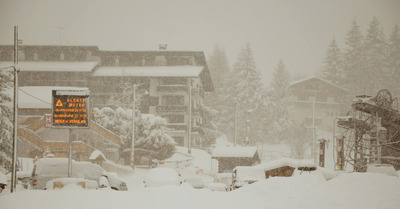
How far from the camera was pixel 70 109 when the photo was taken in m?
18.0

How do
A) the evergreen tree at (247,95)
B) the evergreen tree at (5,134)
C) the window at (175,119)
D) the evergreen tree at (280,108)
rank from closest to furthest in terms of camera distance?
the evergreen tree at (5,134), the window at (175,119), the evergreen tree at (247,95), the evergreen tree at (280,108)

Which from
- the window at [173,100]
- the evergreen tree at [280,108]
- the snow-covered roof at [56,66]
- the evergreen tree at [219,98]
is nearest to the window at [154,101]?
the window at [173,100]

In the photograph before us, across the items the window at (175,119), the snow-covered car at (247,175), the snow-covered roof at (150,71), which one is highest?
the snow-covered roof at (150,71)

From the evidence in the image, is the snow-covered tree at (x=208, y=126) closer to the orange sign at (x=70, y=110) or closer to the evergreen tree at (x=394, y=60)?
the evergreen tree at (x=394, y=60)

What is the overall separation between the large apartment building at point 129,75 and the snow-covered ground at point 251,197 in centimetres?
3947

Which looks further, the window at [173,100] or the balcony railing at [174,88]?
the window at [173,100]

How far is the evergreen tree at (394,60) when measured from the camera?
157 feet

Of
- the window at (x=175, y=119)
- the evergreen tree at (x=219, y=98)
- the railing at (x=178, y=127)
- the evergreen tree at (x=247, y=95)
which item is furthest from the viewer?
the evergreen tree at (x=219, y=98)

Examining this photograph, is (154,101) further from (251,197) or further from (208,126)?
(251,197)

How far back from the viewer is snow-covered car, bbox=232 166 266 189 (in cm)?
2027

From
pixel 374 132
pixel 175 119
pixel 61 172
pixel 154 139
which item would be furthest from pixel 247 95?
pixel 61 172

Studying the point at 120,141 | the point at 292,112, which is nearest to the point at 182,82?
the point at 120,141

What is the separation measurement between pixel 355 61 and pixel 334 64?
31.7ft

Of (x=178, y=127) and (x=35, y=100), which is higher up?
(x=35, y=100)
